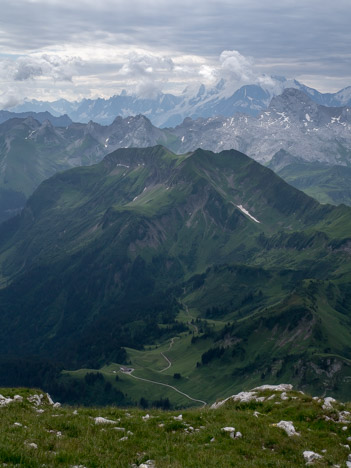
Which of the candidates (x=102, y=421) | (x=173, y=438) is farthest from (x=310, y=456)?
(x=102, y=421)

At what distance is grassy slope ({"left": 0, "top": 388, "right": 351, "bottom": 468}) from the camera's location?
30172mm

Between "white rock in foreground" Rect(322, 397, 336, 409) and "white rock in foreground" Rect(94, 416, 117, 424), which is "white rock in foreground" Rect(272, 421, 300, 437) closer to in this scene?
"white rock in foreground" Rect(322, 397, 336, 409)

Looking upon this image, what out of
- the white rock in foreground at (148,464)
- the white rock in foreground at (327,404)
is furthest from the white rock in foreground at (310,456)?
the white rock in foreground at (148,464)

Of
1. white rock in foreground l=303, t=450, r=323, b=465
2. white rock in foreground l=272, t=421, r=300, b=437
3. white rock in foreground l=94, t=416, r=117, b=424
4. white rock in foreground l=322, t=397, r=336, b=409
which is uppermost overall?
white rock in foreground l=303, t=450, r=323, b=465

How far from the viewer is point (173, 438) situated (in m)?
35.4

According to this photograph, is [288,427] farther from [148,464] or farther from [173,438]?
[148,464]

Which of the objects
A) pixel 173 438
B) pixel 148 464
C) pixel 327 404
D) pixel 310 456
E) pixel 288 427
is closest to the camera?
pixel 148 464

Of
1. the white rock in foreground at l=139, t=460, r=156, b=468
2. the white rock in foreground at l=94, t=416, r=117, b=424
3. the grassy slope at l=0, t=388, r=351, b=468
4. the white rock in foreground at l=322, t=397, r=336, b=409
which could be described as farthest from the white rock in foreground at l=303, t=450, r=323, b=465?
the white rock in foreground at l=94, t=416, r=117, b=424

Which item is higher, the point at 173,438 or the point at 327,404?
the point at 173,438

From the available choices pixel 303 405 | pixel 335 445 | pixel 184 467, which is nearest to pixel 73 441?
pixel 184 467

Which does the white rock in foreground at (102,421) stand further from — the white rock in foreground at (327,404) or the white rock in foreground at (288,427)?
the white rock in foreground at (327,404)

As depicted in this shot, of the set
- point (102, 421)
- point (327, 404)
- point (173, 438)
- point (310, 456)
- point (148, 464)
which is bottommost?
point (327, 404)

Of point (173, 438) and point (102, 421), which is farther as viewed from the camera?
point (102, 421)

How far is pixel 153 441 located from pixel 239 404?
54.2 ft
